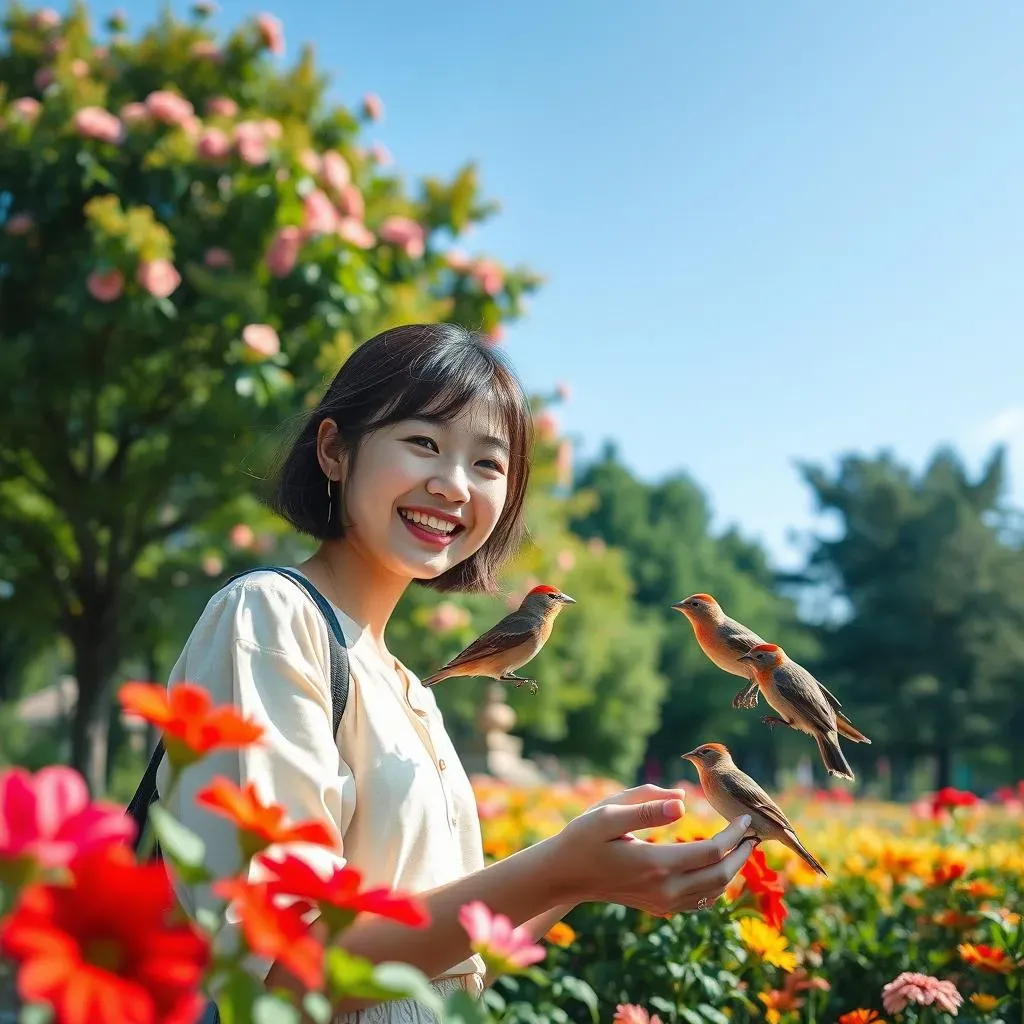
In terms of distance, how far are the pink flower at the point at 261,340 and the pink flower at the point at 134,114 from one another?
1957mm

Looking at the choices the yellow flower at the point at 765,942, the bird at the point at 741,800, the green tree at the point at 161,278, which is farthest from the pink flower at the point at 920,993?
the green tree at the point at 161,278

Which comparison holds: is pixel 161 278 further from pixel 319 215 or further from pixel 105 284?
pixel 319 215

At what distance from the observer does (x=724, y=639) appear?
5.81 feet

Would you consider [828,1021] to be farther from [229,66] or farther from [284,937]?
[229,66]

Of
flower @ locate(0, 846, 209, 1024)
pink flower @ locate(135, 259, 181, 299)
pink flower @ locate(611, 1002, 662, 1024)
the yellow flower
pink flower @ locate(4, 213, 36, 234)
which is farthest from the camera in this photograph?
pink flower @ locate(4, 213, 36, 234)

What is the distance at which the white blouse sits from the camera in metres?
1.51

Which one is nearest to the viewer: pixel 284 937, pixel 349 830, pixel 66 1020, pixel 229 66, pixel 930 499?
pixel 66 1020

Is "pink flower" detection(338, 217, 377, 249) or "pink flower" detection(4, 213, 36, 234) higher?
"pink flower" detection(4, 213, 36, 234)

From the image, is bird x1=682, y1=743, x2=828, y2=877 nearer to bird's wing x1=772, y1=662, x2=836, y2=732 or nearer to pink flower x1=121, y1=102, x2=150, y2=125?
bird's wing x1=772, y1=662, x2=836, y2=732

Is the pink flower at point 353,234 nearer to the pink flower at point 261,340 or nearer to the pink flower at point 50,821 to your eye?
the pink flower at point 261,340

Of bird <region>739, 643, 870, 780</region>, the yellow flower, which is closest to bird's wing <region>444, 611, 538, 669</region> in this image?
bird <region>739, 643, 870, 780</region>

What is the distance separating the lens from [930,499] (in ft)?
100

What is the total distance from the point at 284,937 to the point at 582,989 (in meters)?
2.10

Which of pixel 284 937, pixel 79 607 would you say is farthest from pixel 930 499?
pixel 284 937
